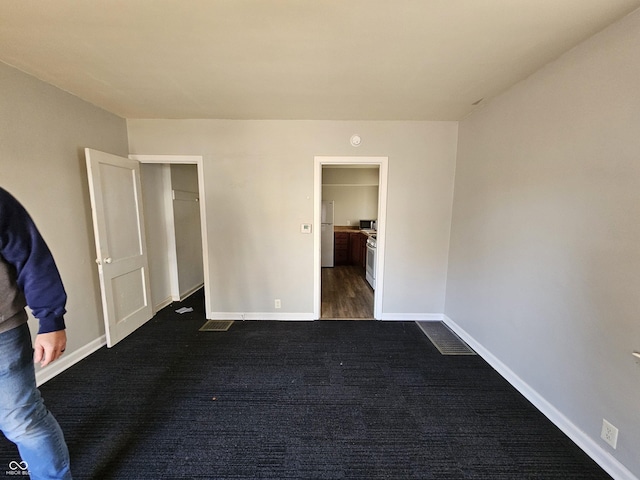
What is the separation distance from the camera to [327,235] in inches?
236

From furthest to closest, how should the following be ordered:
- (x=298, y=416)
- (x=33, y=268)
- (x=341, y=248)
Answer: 1. (x=341, y=248)
2. (x=298, y=416)
3. (x=33, y=268)

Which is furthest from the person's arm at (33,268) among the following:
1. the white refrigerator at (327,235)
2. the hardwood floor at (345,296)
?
the white refrigerator at (327,235)

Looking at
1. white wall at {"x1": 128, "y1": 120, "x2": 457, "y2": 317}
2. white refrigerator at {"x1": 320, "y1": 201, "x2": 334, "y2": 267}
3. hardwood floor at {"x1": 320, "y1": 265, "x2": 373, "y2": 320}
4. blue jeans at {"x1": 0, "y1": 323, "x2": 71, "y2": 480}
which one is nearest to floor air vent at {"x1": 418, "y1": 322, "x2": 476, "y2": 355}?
white wall at {"x1": 128, "y1": 120, "x2": 457, "y2": 317}

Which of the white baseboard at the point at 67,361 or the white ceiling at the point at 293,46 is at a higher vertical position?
the white ceiling at the point at 293,46

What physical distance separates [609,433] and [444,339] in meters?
1.35

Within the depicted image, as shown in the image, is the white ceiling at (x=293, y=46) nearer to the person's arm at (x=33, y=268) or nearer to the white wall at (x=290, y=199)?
the white wall at (x=290, y=199)

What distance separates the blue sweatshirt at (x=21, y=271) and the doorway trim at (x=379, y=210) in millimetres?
2265

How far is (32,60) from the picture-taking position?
68.3 inches

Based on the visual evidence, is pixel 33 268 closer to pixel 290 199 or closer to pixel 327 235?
pixel 290 199

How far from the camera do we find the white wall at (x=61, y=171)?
72.7 inches

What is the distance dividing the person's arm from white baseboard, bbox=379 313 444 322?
9.47 ft

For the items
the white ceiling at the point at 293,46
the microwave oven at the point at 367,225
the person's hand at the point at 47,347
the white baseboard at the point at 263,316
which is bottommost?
the white baseboard at the point at 263,316

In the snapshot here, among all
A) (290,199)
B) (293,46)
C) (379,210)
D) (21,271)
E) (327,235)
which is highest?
(293,46)

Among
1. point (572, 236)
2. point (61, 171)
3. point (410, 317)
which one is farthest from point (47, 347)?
point (410, 317)
